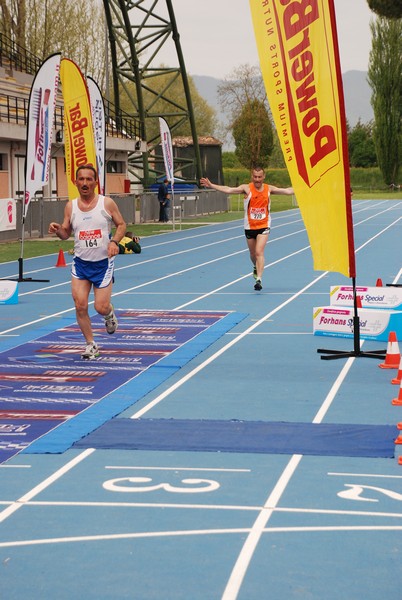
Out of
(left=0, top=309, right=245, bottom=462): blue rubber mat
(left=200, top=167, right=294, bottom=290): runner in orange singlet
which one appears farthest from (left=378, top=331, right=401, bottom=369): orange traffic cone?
(left=200, top=167, right=294, bottom=290): runner in orange singlet

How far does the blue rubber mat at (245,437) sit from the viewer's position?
26.5 feet

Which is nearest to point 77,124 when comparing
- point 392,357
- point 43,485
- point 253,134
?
point 392,357

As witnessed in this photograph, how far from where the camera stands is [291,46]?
1155 cm

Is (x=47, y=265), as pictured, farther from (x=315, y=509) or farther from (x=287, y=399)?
(x=315, y=509)

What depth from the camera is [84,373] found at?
37.3 ft

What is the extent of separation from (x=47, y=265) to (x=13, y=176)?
654 inches

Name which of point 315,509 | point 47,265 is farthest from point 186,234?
point 315,509

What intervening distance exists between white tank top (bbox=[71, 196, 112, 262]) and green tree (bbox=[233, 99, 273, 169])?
90.1 metres

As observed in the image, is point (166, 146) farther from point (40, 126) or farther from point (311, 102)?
point (311, 102)

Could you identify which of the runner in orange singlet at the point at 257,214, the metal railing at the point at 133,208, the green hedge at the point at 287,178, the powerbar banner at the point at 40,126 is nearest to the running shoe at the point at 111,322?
the runner in orange singlet at the point at 257,214

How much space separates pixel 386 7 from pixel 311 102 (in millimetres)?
41046

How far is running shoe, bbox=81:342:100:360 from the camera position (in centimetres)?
1220

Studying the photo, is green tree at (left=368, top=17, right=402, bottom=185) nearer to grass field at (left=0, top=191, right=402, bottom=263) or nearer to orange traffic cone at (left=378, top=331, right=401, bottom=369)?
grass field at (left=0, top=191, right=402, bottom=263)

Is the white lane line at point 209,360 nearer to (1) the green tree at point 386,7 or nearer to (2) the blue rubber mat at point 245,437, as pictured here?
(2) the blue rubber mat at point 245,437
